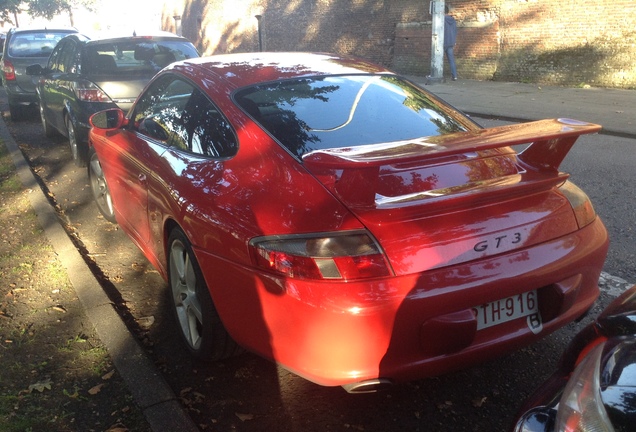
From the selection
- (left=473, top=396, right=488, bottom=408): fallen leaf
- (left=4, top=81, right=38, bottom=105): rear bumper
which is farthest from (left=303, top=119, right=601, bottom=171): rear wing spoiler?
(left=4, top=81, right=38, bottom=105): rear bumper

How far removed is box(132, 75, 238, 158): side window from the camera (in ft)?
11.5

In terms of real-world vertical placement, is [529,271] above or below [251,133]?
below

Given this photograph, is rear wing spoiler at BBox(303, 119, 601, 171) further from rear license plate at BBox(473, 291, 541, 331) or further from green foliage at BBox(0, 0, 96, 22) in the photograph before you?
green foliage at BBox(0, 0, 96, 22)

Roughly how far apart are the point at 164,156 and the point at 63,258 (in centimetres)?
160

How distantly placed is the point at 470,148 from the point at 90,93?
246 inches

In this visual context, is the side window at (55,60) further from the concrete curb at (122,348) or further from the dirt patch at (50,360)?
the dirt patch at (50,360)

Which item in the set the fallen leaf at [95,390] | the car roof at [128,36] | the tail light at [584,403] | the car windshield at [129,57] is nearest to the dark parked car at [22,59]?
the car roof at [128,36]

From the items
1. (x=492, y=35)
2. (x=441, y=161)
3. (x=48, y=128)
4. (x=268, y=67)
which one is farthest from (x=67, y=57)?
(x=492, y=35)

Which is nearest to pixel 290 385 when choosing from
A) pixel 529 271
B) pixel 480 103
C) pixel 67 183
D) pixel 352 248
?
pixel 352 248

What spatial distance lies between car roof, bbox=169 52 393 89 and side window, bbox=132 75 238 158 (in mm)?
142

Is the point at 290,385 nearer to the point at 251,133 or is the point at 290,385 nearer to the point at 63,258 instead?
the point at 251,133

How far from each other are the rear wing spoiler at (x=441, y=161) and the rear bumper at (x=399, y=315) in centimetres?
30

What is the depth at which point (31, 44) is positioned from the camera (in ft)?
47.0

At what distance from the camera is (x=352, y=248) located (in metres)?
2.59
